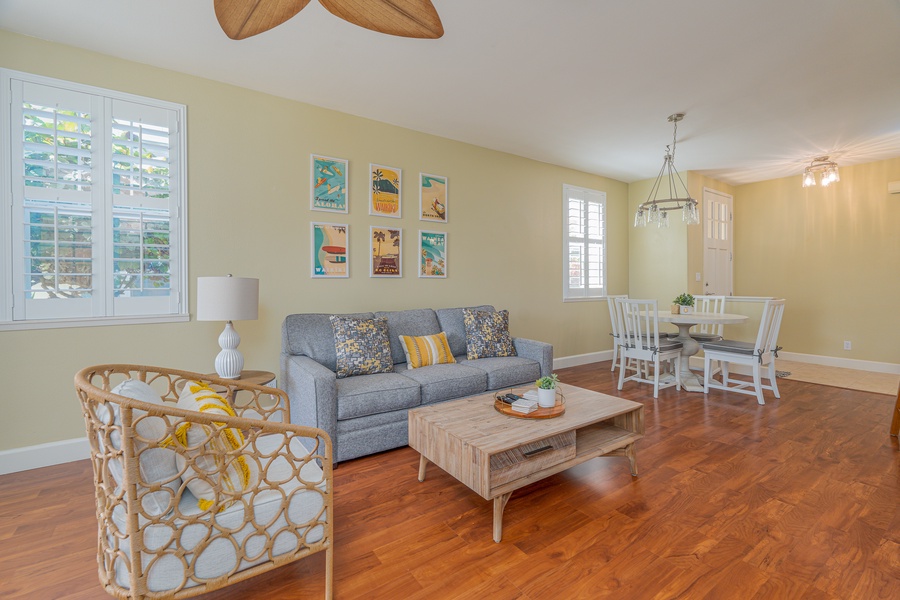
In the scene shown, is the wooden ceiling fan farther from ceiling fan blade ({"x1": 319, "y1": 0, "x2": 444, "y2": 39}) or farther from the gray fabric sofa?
the gray fabric sofa

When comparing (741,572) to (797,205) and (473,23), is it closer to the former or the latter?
(473,23)

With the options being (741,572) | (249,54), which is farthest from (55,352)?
(741,572)

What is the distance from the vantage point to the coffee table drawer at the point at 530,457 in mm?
1820

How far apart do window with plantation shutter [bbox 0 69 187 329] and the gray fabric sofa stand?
99cm

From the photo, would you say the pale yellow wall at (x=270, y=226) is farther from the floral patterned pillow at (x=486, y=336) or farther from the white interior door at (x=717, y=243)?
the white interior door at (x=717, y=243)

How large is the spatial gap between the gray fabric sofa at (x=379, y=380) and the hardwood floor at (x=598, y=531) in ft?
0.70

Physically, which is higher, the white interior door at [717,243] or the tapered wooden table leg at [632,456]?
the white interior door at [717,243]

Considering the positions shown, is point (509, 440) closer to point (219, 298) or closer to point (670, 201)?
point (219, 298)

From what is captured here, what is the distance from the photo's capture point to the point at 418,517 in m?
1.95

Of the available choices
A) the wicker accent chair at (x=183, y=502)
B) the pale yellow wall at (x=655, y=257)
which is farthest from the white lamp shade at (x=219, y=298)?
the pale yellow wall at (x=655, y=257)

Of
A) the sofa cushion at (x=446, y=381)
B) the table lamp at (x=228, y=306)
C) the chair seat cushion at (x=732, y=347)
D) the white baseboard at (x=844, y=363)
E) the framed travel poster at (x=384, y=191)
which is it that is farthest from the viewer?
the white baseboard at (x=844, y=363)

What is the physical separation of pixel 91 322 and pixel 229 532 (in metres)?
2.23

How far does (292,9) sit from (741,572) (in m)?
2.93

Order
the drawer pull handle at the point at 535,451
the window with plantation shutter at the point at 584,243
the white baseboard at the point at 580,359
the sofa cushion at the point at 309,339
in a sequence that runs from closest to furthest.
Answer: the drawer pull handle at the point at 535,451 → the sofa cushion at the point at 309,339 → the white baseboard at the point at 580,359 → the window with plantation shutter at the point at 584,243
